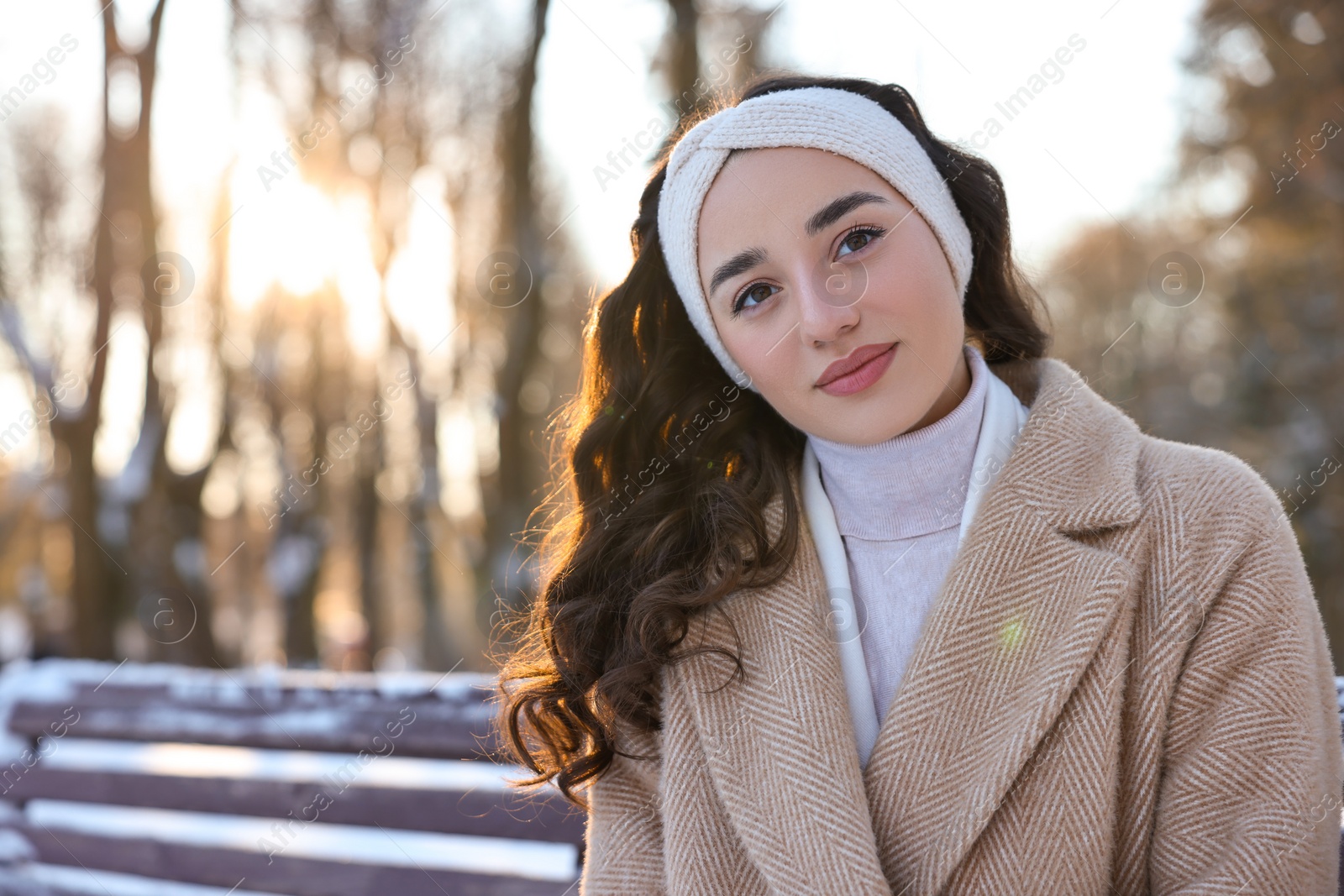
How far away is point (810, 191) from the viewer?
2.04 m

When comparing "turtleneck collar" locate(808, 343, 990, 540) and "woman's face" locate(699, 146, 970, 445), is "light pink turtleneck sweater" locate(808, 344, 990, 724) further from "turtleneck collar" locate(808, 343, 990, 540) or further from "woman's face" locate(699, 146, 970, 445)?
"woman's face" locate(699, 146, 970, 445)

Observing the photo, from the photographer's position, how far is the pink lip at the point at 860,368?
2.00 metres

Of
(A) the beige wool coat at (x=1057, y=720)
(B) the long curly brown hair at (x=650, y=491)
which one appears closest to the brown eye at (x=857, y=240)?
(B) the long curly brown hair at (x=650, y=491)

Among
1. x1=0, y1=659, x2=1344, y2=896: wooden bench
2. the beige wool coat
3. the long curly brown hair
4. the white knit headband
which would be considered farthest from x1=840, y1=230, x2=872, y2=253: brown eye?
x1=0, y1=659, x2=1344, y2=896: wooden bench

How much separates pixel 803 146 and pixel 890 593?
38.1 inches

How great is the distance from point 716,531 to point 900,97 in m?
1.07

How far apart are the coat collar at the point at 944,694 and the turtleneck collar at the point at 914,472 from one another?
0.36 feet

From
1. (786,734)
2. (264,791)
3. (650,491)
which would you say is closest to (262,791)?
(264,791)

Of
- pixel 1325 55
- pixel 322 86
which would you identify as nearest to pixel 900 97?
pixel 1325 55

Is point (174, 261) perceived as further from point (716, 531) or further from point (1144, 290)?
point (1144, 290)

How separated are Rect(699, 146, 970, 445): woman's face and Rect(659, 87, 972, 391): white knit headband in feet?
0.10

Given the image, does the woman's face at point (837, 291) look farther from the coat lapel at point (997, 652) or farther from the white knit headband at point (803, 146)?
the coat lapel at point (997, 652)

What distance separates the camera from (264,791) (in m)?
3.29

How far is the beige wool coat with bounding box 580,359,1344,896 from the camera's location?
69.5 inches
